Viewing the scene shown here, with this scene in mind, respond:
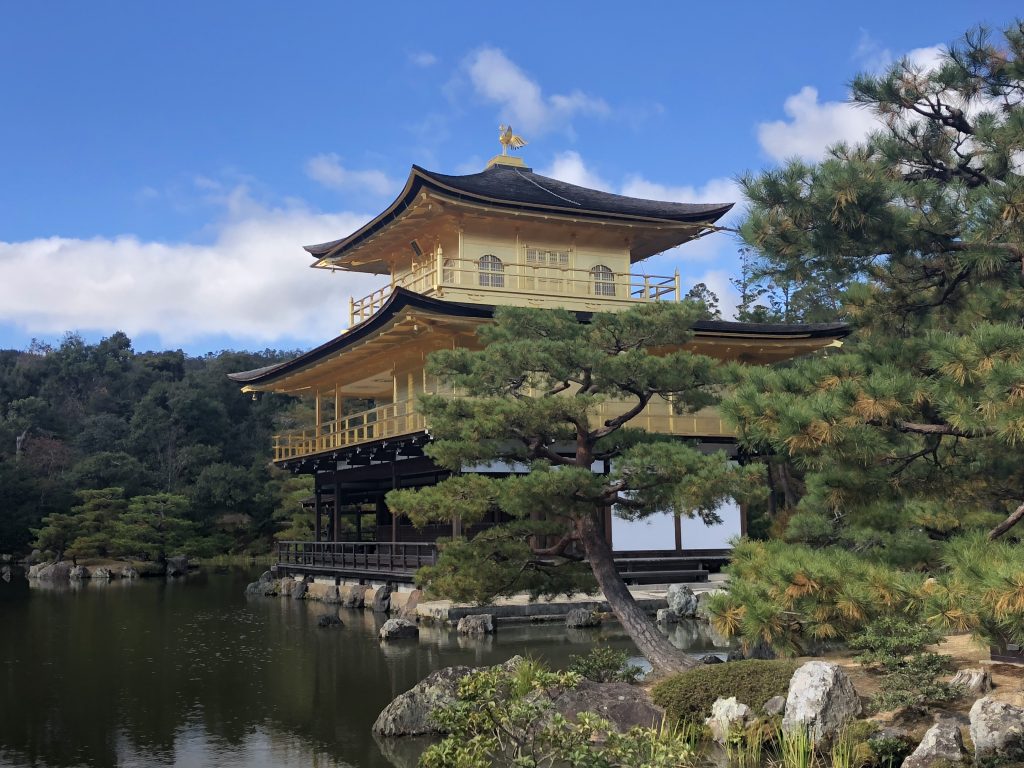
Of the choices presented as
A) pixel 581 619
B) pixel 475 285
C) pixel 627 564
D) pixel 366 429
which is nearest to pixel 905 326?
pixel 581 619

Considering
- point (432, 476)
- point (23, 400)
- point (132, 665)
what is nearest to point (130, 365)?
point (23, 400)

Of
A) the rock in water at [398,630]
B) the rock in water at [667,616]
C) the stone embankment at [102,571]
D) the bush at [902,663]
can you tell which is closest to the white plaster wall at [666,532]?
the rock in water at [667,616]

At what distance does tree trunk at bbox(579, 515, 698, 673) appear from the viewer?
10.7 m

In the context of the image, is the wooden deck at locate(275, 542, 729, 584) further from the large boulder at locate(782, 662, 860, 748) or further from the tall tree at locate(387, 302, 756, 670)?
the large boulder at locate(782, 662, 860, 748)

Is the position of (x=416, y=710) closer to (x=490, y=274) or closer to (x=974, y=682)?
(x=974, y=682)

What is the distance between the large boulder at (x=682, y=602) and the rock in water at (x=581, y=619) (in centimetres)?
146

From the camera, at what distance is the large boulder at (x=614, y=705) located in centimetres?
905

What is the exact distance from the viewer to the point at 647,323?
461 inches

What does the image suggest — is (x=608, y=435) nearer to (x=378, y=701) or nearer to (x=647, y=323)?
(x=647, y=323)

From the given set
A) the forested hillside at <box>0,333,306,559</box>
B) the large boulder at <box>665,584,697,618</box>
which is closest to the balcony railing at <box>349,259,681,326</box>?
the large boulder at <box>665,584,697,618</box>

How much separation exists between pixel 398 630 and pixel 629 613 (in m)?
6.62

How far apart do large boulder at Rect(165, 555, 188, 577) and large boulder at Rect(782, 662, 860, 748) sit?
32971mm

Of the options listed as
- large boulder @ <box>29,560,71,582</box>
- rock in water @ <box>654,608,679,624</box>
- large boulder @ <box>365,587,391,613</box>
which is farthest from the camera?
large boulder @ <box>29,560,71,582</box>

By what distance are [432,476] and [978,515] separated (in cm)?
1650
